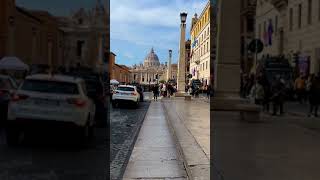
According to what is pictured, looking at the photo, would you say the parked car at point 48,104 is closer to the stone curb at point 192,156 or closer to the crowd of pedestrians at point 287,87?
the crowd of pedestrians at point 287,87

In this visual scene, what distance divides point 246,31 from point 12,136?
5.02 feet

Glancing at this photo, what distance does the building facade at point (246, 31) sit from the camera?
279cm

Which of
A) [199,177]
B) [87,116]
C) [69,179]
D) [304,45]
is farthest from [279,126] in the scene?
[87,116]

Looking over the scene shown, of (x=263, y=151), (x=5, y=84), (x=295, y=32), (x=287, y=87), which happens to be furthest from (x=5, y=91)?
(x=263, y=151)

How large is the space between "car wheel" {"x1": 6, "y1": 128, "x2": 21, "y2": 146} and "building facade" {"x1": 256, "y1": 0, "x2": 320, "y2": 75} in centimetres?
183

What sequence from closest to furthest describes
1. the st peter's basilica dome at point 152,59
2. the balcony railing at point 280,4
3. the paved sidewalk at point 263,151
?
the st peter's basilica dome at point 152,59 < the balcony railing at point 280,4 < the paved sidewalk at point 263,151

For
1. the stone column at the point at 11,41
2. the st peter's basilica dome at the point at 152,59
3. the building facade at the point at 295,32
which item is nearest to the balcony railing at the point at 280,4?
the building facade at the point at 295,32

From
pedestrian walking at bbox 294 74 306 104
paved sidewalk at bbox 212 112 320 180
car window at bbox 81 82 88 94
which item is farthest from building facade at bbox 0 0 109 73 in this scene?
pedestrian walking at bbox 294 74 306 104

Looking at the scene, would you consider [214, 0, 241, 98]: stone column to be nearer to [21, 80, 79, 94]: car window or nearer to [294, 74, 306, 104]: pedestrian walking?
[21, 80, 79, 94]: car window

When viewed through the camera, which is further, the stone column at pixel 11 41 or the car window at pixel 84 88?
the car window at pixel 84 88

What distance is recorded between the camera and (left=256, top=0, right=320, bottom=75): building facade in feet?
11.6

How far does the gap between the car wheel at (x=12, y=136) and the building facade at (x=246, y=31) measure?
138 centimetres

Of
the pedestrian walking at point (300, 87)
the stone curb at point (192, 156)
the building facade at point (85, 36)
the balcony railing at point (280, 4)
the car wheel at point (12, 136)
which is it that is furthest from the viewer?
the stone curb at point (192, 156)

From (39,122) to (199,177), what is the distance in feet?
11.5
